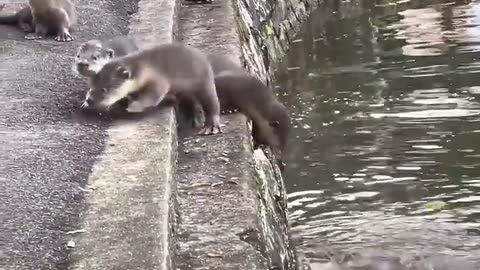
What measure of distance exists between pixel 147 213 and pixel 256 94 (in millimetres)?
1823

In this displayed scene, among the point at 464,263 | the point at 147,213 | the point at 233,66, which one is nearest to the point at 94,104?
the point at 233,66

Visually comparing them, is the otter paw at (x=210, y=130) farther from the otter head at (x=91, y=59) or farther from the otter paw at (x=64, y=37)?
the otter paw at (x=64, y=37)

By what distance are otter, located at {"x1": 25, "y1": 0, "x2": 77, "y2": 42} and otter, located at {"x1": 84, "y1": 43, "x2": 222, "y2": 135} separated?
1860 mm

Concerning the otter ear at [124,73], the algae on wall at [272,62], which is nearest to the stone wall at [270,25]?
the algae on wall at [272,62]

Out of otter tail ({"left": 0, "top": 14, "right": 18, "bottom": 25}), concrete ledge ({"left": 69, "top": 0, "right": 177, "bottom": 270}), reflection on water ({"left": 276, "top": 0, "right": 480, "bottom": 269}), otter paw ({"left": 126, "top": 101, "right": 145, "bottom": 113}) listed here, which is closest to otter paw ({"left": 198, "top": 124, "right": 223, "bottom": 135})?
concrete ledge ({"left": 69, "top": 0, "right": 177, "bottom": 270})

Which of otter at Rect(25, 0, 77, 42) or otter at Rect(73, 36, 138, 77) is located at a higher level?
otter at Rect(73, 36, 138, 77)

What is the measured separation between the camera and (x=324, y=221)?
6523mm

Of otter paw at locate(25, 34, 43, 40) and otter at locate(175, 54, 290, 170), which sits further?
otter paw at locate(25, 34, 43, 40)

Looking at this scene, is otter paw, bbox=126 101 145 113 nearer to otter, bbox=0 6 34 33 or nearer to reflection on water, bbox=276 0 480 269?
reflection on water, bbox=276 0 480 269

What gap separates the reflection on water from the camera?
6.27 meters

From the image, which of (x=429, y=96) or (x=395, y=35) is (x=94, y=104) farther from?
(x=395, y=35)

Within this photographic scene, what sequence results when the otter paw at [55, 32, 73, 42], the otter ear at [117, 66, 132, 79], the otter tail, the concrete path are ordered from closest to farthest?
the concrete path
the otter ear at [117, 66, 132, 79]
the otter paw at [55, 32, 73, 42]
the otter tail

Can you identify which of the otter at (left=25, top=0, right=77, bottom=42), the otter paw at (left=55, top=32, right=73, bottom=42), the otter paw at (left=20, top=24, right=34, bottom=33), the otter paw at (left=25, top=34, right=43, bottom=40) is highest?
the otter at (left=25, top=0, right=77, bottom=42)

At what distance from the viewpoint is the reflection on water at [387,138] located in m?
6.27
